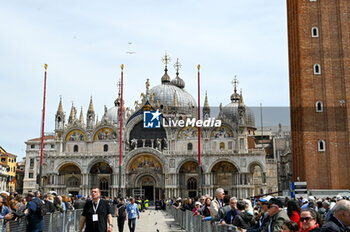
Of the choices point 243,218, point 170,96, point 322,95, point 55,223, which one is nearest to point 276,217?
point 243,218

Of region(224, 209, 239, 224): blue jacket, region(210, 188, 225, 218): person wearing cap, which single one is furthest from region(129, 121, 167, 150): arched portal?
region(224, 209, 239, 224): blue jacket

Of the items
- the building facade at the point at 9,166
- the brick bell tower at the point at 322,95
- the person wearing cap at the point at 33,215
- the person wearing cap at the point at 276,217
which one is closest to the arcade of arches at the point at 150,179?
the brick bell tower at the point at 322,95

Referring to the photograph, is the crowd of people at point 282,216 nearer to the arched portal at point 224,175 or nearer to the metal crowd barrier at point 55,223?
the metal crowd barrier at point 55,223

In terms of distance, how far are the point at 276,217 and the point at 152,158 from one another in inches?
1745

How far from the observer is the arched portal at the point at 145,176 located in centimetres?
5106

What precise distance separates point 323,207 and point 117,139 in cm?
3968

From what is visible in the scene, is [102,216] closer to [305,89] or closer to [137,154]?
[305,89]

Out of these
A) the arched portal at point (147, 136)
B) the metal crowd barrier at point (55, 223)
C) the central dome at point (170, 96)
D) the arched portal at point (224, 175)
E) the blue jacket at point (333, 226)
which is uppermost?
the central dome at point (170, 96)

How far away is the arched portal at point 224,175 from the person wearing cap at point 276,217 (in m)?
42.4

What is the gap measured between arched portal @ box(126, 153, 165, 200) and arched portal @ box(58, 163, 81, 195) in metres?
6.70

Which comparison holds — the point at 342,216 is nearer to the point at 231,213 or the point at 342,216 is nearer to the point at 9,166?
the point at 231,213

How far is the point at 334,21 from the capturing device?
35.8 m

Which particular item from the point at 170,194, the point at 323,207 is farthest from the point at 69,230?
the point at 170,194

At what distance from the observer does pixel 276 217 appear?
24.2ft
